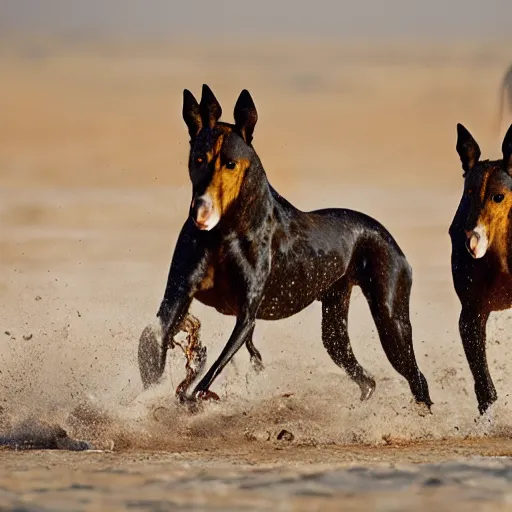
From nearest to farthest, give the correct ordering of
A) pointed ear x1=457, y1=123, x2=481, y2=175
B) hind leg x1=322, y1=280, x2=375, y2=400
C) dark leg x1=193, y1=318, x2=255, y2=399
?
dark leg x1=193, y1=318, x2=255, y2=399, pointed ear x1=457, y1=123, x2=481, y2=175, hind leg x1=322, y1=280, x2=375, y2=400

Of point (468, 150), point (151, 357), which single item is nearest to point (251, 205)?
point (151, 357)

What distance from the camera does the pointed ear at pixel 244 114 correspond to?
8.63 meters

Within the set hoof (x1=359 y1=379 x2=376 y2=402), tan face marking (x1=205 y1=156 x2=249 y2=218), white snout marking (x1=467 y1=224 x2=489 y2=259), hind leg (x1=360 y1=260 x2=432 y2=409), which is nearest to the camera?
tan face marking (x1=205 y1=156 x2=249 y2=218)

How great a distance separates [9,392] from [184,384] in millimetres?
1363

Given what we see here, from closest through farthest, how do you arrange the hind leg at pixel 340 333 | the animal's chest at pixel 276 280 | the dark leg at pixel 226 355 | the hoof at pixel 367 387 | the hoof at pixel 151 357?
the dark leg at pixel 226 355, the hoof at pixel 151 357, the animal's chest at pixel 276 280, the hind leg at pixel 340 333, the hoof at pixel 367 387

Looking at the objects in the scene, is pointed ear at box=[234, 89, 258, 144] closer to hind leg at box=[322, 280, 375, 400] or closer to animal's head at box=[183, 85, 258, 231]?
animal's head at box=[183, 85, 258, 231]

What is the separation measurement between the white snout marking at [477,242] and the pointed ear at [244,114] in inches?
57.3

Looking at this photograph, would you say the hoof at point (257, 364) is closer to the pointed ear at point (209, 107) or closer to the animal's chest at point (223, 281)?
the animal's chest at point (223, 281)

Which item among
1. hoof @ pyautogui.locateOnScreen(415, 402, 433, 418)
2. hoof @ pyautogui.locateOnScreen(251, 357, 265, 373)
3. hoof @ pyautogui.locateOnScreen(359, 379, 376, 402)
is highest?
hoof @ pyautogui.locateOnScreen(251, 357, 265, 373)

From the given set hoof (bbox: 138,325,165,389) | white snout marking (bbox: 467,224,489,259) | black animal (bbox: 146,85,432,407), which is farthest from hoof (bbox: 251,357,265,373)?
white snout marking (bbox: 467,224,489,259)

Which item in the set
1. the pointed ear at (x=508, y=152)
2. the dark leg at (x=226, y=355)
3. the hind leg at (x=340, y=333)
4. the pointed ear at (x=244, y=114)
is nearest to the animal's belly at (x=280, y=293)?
the dark leg at (x=226, y=355)

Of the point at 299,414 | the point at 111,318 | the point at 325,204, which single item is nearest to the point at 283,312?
the point at 299,414

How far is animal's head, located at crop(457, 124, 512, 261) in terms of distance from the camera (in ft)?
30.0

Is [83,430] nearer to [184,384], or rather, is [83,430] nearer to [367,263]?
[184,384]
